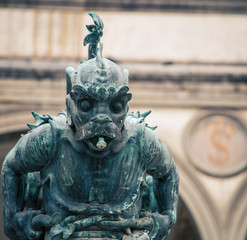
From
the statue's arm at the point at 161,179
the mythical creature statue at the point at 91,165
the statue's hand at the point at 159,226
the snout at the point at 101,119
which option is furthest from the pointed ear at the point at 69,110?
the statue's hand at the point at 159,226

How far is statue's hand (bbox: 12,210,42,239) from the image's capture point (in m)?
2.71

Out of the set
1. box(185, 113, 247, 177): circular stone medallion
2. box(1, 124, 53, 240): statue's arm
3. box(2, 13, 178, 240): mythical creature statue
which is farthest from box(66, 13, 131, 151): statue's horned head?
box(185, 113, 247, 177): circular stone medallion

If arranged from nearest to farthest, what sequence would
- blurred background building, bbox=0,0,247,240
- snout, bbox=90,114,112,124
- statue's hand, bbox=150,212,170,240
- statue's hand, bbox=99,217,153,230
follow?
1. snout, bbox=90,114,112,124
2. statue's hand, bbox=99,217,153,230
3. statue's hand, bbox=150,212,170,240
4. blurred background building, bbox=0,0,247,240

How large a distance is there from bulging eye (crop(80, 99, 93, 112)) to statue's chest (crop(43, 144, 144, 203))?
134 millimetres

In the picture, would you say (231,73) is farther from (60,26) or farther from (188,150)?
(60,26)

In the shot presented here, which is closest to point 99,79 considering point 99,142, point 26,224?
point 99,142

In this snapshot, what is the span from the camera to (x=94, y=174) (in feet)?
8.73

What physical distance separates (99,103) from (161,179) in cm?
39

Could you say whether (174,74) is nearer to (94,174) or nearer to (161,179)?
(161,179)

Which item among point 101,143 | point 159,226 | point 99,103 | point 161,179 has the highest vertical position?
point 99,103

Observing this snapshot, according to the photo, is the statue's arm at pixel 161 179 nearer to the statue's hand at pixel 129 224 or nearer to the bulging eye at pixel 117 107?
the statue's hand at pixel 129 224

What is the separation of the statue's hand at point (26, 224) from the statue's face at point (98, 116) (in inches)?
11.5

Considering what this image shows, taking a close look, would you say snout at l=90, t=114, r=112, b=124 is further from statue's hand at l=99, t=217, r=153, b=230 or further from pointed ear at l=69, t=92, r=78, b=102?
statue's hand at l=99, t=217, r=153, b=230

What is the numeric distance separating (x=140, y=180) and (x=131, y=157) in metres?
0.07
